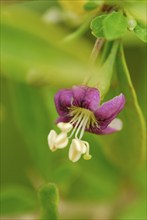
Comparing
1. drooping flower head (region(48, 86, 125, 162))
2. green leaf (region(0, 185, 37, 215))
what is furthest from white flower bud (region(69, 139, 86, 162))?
green leaf (region(0, 185, 37, 215))

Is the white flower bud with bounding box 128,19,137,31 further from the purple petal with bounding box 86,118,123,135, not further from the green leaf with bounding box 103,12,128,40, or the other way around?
the purple petal with bounding box 86,118,123,135

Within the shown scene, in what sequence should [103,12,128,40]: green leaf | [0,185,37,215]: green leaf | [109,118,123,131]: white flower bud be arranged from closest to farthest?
[103,12,128,40]: green leaf → [109,118,123,131]: white flower bud → [0,185,37,215]: green leaf

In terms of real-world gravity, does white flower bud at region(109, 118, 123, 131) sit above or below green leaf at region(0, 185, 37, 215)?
below

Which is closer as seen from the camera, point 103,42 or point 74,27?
point 103,42

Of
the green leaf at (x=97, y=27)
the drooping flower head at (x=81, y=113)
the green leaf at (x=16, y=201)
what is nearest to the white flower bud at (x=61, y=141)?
the drooping flower head at (x=81, y=113)

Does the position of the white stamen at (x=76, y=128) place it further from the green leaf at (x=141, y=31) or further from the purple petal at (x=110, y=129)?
the green leaf at (x=141, y=31)

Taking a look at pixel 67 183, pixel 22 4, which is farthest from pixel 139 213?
pixel 22 4

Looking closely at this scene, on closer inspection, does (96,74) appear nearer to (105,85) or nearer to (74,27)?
(105,85)
